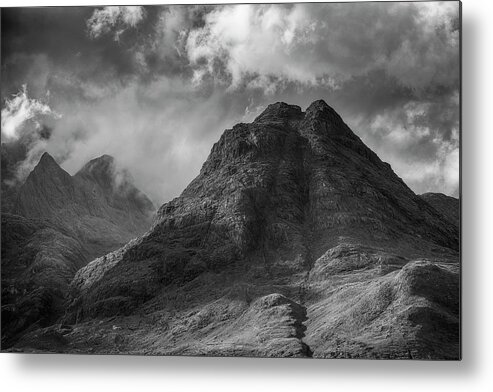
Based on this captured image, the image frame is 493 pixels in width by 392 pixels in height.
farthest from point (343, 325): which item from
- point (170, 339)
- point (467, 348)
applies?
point (170, 339)

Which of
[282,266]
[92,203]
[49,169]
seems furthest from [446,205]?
[49,169]

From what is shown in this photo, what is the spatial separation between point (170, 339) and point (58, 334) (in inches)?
64.1

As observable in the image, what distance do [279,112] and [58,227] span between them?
3.66 meters

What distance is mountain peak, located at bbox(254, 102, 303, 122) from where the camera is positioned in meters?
10.3

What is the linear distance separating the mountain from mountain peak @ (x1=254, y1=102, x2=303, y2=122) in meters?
2.17

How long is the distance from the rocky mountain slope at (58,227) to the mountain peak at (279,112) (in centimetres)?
Answer: 212

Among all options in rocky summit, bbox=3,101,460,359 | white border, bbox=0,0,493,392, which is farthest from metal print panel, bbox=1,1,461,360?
white border, bbox=0,0,493,392

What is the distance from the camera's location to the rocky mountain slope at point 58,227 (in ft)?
34.0

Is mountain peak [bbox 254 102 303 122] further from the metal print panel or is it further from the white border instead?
the white border

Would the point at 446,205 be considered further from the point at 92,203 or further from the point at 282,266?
the point at 92,203

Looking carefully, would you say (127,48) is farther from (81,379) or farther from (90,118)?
(81,379)

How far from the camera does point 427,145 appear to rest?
9844 millimetres

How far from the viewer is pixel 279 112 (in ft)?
33.9

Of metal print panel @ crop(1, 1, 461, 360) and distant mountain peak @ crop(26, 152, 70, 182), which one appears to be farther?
distant mountain peak @ crop(26, 152, 70, 182)
